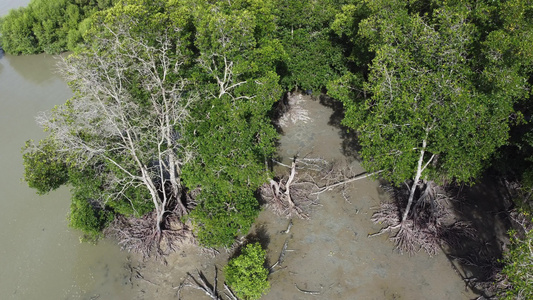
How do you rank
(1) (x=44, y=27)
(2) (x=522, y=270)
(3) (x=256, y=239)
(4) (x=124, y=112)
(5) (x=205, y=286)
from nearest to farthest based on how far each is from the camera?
(2) (x=522, y=270) < (4) (x=124, y=112) < (5) (x=205, y=286) < (3) (x=256, y=239) < (1) (x=44, y=27)

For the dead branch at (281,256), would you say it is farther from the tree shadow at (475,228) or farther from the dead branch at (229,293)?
the tree shadow at (475,228)

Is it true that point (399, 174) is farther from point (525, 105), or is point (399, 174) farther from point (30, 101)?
point (30, 101)

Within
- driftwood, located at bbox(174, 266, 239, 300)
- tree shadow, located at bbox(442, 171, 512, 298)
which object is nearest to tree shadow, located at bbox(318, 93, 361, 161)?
tree shadow, located at bbox(442, 171, 512, 298)

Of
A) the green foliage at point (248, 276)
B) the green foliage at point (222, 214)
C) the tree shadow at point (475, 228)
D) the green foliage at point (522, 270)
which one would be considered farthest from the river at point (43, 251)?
the green foliage at point (522, 270)

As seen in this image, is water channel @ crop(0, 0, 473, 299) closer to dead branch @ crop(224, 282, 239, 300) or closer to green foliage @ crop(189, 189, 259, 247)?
dead branch @ crop(224, 282, 239, 300)

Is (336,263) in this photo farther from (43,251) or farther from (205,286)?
(43,251)

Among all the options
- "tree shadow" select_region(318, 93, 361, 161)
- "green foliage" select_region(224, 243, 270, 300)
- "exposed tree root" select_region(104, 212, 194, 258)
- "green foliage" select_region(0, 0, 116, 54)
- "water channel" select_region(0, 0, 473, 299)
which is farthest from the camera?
"green foliage" select_region(0, 0, 116, 54)

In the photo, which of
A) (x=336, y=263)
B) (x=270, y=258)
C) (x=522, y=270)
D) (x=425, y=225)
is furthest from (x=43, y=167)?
(x=522, y=270)
